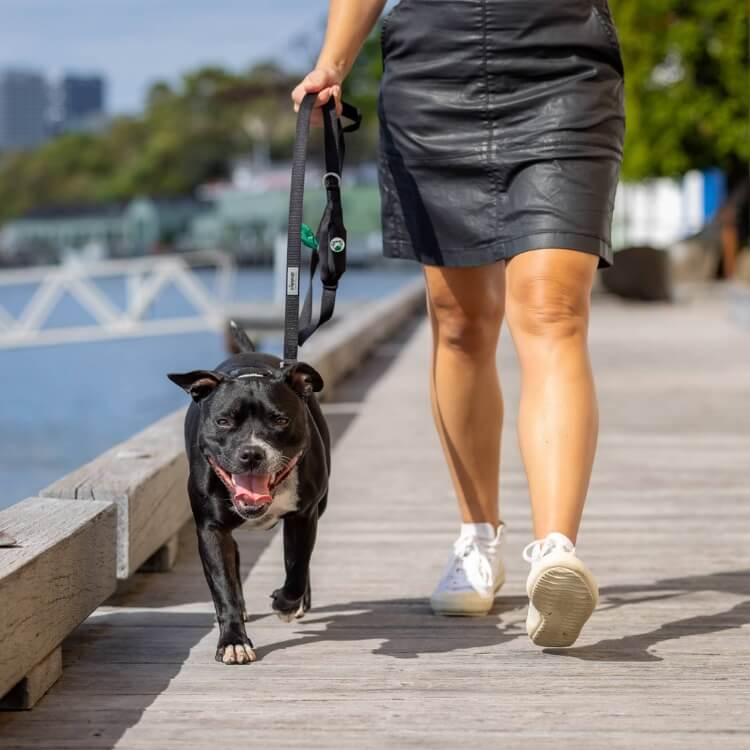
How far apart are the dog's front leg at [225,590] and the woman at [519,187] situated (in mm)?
581

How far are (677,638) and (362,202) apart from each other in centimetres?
9812

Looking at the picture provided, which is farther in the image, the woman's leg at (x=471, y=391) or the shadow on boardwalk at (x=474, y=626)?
the woman's leg at (x=471, y=391)

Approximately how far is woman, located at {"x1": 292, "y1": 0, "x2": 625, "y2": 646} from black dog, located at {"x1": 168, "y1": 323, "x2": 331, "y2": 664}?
456 mm

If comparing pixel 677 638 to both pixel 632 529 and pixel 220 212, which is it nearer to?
pixel 632 529

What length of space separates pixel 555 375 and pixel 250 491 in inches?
28.7

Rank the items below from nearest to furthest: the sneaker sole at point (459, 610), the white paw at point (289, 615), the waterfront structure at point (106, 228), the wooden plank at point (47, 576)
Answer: the wooden plank at point (47, 576) → the white paw at point (289, 615) → the sneaker sole at point (459, 610) → the waterfront structure at point (106, 228)

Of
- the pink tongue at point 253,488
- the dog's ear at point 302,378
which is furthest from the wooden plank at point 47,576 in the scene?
the dog's ear at point 302,378

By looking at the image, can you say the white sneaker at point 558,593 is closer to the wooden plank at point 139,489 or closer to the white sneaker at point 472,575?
the white sneaker at point 472,575

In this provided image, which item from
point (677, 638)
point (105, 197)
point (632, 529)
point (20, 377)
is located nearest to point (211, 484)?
point (677, 638)

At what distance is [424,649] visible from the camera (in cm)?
313

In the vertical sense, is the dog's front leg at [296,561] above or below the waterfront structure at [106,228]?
above

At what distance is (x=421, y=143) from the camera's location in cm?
336

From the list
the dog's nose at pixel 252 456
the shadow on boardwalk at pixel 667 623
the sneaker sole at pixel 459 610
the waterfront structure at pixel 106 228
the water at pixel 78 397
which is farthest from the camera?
the waterfront structure at pixel 106 228

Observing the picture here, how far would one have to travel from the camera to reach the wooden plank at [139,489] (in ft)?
11.5
